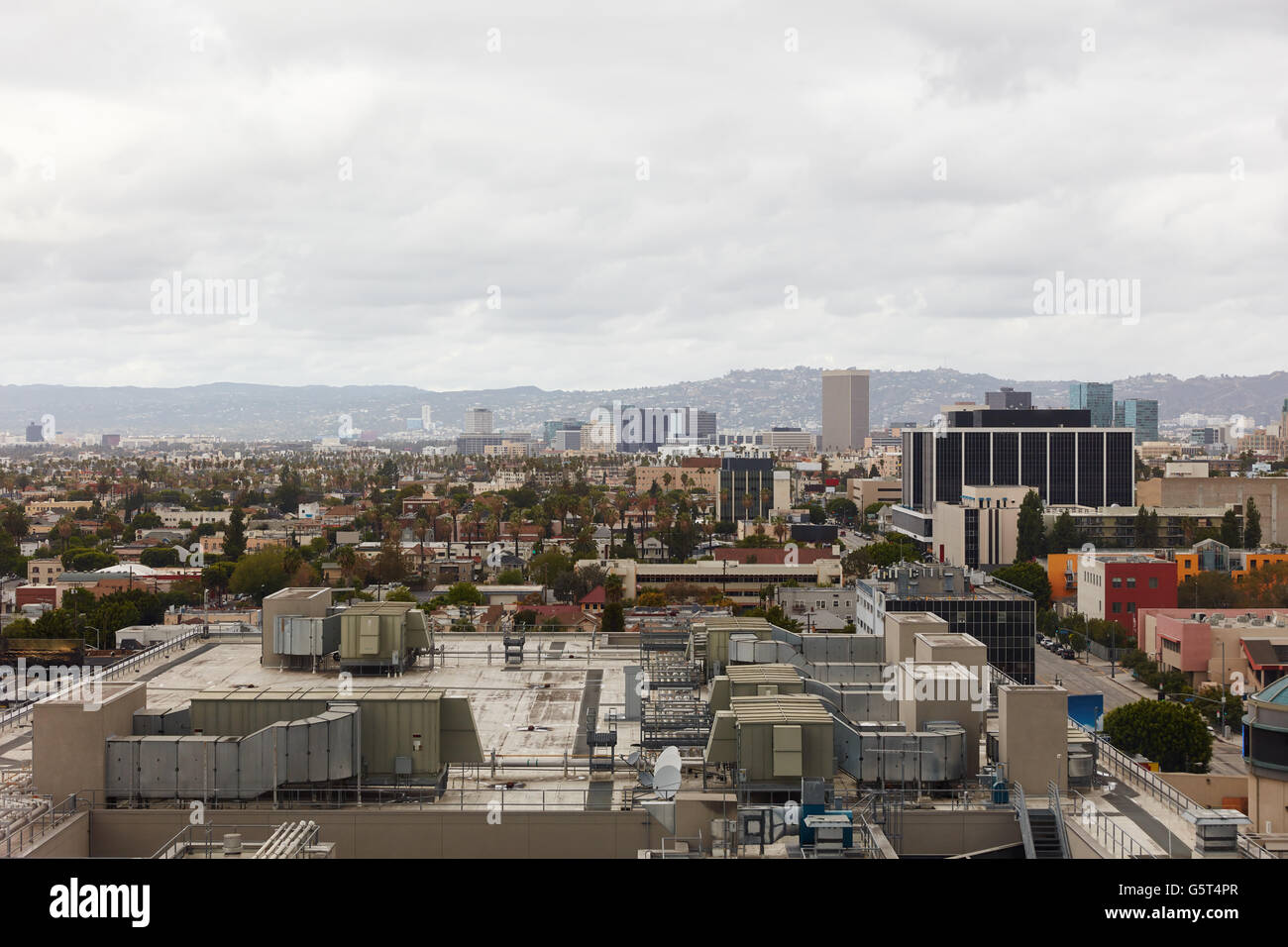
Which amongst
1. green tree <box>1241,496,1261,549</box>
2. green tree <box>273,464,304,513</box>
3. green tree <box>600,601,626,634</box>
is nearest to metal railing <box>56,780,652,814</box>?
green tree <box>600,601,626,634</box>

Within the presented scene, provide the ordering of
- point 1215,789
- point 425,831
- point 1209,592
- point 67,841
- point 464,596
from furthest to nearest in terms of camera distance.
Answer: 1. point 464,596
2. point 1209,592
3. point 1215,789
4. point 425,831
5. point 67,841

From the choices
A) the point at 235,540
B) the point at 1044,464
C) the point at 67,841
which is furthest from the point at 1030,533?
the point at 67,841

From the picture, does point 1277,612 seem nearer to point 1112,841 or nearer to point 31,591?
point 1112,841

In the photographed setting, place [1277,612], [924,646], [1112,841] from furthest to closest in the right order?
[1277,612] < [924,646] < [1112,841]

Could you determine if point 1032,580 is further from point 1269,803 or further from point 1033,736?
point 1033,736

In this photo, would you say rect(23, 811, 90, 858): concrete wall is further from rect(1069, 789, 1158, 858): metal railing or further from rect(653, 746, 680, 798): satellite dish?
rect(1069, 789, 1158, 858): metal railing
